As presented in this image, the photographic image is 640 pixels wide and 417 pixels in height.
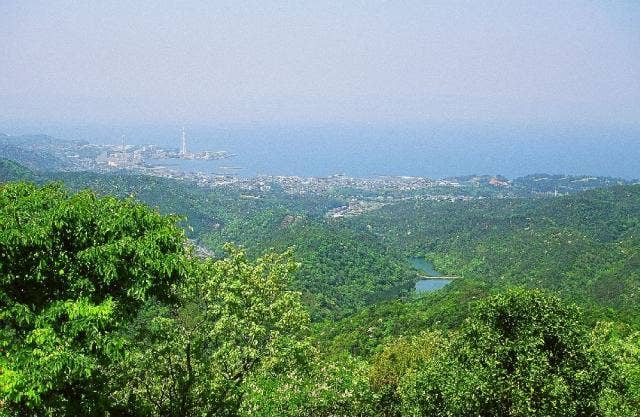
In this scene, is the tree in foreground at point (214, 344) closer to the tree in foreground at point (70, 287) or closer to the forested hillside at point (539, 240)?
the tree in foreground at point (70, 287)

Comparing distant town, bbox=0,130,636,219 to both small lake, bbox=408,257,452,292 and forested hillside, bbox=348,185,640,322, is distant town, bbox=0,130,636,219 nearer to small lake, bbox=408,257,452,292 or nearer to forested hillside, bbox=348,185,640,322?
forested hillside, bbox=348,185,640,322

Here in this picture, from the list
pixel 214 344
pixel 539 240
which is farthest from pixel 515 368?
pixel 539 240

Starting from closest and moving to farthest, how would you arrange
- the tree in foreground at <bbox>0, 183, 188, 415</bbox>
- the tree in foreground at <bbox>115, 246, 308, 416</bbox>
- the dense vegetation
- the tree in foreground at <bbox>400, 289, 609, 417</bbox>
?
the tree in foreground at <bbox>0, 183, 188, 415</bbox>, the dense vegetation, the tree in foreground at <bbox>115, 246, 308, 416</bbox>, the tree in foreground at <bbox>400, 289, 609, 417</bbox>

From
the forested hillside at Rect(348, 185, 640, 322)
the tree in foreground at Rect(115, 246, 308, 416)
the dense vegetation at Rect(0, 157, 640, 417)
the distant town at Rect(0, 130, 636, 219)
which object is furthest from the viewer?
the distant town at Rect(0, 130, 636, 219)

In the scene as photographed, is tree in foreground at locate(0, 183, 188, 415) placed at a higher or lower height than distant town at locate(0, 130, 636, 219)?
higher

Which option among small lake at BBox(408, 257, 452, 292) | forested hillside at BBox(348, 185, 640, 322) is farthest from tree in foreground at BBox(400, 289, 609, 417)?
small lake at BBox(408, 257, 452, 292)

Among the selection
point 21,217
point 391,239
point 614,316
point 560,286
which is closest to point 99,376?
point 21,217
